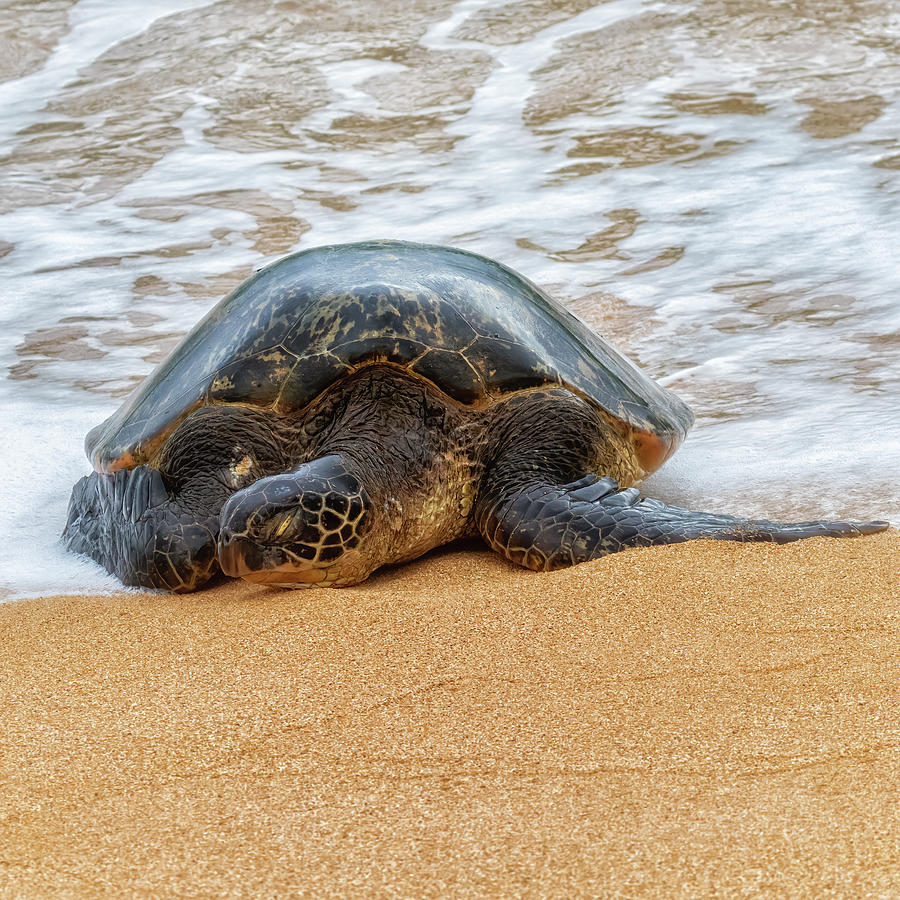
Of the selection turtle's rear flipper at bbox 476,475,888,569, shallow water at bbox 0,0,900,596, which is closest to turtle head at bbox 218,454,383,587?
→ turtle's rear flipper at bbox 476,475,888,569

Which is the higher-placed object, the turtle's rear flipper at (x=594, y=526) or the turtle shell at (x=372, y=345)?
the turtle shell at (x=372, y=345)

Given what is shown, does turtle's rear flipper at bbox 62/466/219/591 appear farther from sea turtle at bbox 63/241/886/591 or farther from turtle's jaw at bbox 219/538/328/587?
turtle's jaw at bbox 219/538/328/587

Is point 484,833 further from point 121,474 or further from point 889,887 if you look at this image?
point 121,474

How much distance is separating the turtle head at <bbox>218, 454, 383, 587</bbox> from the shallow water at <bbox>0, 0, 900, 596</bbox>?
81cm

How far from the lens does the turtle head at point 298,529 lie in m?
2.98

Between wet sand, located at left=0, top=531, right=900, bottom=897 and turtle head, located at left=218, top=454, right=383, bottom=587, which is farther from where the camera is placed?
turtle head, located at left=218, top=454, right=383, bottom=587

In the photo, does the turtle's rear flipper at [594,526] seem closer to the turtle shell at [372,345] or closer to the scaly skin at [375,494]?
the scaly skin at [375,494]

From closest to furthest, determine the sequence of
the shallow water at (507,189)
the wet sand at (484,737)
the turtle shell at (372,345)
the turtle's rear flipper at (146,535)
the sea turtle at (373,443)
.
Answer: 1. the wet sand at (484,737)
2. the sea turtle at (373,443)
3. the turtle's rear flipper at (146,535)
4. the turtle shell at (372,345)
5. the shallow water at (507,189)

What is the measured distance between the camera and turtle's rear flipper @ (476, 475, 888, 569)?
3047mm

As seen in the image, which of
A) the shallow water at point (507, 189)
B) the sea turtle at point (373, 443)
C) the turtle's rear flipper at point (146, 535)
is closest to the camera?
the sea turtle at point (373, 443)

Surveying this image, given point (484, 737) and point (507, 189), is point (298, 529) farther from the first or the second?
point (507, 189)

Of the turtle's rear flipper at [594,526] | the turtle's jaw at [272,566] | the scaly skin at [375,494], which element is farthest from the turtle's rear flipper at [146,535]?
the turtle's rear flipper at [594,526]

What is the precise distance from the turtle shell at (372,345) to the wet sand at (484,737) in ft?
2.59

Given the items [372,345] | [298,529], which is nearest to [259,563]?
[298,529]
